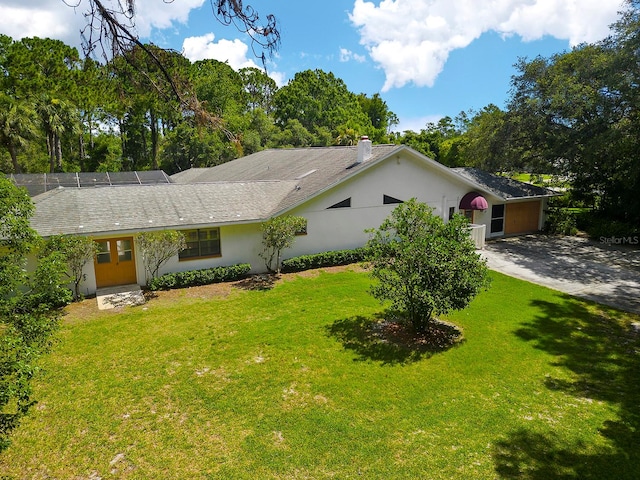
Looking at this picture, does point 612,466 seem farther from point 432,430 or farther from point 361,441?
point 361,441

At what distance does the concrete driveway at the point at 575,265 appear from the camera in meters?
14.3

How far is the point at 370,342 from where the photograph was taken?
10367 mm

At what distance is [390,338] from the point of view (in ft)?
34.8

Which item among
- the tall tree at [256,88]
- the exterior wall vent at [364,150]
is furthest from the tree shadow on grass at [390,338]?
the tall tree at [256,88]

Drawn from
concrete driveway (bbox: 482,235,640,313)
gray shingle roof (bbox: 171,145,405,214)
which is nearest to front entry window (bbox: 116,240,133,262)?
gray shingle roof (bbox: 171,145,405,214)

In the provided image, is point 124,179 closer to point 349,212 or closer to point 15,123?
point 349,212

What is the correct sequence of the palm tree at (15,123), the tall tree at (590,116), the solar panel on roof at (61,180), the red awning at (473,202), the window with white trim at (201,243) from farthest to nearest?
the palm tree at (15,123) < the solar panel on roof at (61,180) < the red awning at (473,202) < the tall tree at (590,116) < the window with white trim at (201,243)

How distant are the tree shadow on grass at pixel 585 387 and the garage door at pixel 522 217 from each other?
10.3 meters

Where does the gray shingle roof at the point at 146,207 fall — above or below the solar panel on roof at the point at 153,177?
below

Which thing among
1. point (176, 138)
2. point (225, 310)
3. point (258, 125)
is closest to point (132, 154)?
point (176, 138)

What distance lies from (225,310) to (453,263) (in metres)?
7.02

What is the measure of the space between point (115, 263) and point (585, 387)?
46.9ft

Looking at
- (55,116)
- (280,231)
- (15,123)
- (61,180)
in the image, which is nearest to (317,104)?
(55,116)

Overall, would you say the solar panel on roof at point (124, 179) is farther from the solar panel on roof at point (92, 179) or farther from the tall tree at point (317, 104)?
the tall tree at point (317, 104)
